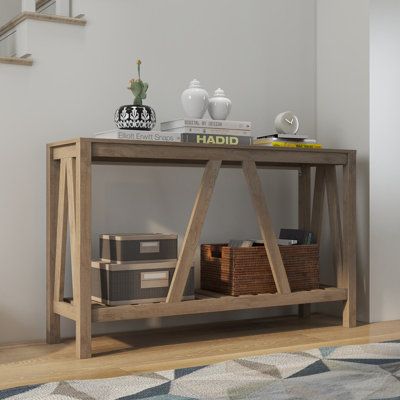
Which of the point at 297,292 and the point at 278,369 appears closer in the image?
the point at 278,369

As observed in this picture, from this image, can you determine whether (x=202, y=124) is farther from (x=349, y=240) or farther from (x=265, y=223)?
(x=349, y=240)

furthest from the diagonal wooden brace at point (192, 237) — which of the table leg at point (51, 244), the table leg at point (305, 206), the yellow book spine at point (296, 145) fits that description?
the table leg at point (305, 206)

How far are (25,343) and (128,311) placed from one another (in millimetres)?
472

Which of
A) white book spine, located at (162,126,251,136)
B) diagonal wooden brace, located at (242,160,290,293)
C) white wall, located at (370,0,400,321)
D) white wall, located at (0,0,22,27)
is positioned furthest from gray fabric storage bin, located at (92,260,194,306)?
white wall, located at (0,0,22,27)

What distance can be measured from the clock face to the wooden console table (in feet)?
0.53

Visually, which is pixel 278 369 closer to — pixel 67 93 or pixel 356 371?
pixel 356 371

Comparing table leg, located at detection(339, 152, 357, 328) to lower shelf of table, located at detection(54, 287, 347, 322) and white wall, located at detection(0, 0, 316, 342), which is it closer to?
lower shelf of table, located at detection(54, 287, 347, 322)

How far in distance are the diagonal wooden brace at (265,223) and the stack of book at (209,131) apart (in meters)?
0.12

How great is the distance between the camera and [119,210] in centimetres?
317

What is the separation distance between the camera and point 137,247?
2.85 metres

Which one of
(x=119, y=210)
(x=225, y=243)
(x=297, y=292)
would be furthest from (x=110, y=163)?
(x=297, y=292)

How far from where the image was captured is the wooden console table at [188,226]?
265cm

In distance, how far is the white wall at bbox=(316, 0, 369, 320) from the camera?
346 centimetres

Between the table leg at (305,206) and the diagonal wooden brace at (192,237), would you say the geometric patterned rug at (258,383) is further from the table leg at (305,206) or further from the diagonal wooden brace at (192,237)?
the table leg at (305,206)
